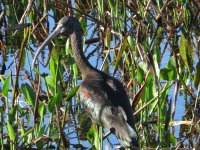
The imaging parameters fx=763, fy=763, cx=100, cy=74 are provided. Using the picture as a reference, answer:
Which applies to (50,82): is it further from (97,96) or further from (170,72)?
(170,72)

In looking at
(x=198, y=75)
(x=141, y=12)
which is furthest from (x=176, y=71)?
(x=141, y=12)

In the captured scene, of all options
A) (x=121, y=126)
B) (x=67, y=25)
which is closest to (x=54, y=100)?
(x=121, y=126)

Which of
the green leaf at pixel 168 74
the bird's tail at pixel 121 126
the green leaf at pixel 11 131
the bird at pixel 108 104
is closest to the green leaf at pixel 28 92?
the bird at pixel 108 104

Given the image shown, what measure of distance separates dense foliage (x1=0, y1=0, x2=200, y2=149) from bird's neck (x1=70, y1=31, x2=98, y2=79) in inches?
2.7

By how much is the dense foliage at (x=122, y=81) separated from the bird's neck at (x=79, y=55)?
0.22ft

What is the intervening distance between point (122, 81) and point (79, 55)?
1.89ft

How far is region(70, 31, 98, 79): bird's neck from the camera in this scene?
605cm

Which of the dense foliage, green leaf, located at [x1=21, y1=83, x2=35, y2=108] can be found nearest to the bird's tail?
the dense foliage

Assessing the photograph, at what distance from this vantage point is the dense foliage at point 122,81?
17.5 ft

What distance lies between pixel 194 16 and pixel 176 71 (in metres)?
1.54

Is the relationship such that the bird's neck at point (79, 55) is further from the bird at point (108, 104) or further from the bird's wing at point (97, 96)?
the bird's wing at point (97, 96)

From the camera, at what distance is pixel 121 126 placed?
5363 millimetres

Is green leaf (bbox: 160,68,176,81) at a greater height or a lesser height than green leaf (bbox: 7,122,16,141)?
greater

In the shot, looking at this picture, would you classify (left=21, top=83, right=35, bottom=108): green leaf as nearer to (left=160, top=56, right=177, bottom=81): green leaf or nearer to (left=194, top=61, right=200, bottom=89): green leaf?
(left=160, top=56, right=177, bottom=81): green leaf
